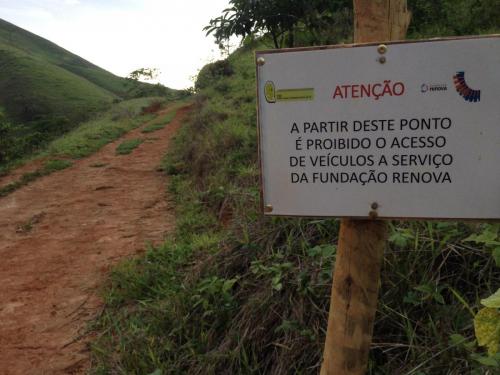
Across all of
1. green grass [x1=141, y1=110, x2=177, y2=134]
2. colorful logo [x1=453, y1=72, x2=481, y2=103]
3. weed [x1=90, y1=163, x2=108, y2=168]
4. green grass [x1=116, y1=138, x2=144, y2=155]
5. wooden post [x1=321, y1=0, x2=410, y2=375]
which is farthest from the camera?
green grass [x1=141, y1=110, x2=177, y2=134]

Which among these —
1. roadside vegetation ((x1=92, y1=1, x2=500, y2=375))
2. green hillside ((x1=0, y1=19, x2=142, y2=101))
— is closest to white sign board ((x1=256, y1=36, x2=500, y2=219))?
roadside vegetation ((x1=92, y1=1, x2=500, y2=375))

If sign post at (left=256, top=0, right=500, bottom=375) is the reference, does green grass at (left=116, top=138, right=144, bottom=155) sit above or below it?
above

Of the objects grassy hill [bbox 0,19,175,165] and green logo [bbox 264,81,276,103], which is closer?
green logo [bbox 264,81,276,103]

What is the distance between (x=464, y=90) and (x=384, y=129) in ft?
0.75

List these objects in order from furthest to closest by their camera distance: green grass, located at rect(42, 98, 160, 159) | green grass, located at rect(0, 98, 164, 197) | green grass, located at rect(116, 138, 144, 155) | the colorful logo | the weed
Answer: green grass, located at rect(42, 98, 160, 159), green grass, located at rect(116, 138, 144, 155), the weed, green grass, located at rect(0, 98, 164, 197), the colorful logo

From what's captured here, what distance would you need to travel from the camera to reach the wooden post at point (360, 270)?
1.34 meters

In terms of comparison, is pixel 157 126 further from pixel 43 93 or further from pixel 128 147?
pixel 43 93

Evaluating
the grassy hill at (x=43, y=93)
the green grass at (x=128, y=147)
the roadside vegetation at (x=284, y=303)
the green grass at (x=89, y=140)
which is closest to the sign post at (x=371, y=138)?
the roadside vegetation at (x=284, y=303)

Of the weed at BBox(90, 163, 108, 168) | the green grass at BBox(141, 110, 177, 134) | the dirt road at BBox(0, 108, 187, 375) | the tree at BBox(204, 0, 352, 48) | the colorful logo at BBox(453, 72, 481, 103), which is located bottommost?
the dirt road at BBox(0, 108, 187, 375)

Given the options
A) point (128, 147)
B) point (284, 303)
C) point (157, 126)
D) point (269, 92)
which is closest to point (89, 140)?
point (128, 147)

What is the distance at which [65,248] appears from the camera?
443 centimetres

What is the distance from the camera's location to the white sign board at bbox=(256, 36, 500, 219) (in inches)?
49.1

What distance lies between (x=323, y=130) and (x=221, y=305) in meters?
1.50

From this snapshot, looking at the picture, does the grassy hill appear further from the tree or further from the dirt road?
the tree
